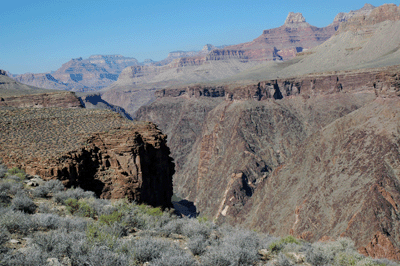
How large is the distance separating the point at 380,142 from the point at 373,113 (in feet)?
49.0

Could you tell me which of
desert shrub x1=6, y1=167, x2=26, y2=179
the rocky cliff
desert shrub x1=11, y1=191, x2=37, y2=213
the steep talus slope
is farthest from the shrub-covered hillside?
the rocky cliff

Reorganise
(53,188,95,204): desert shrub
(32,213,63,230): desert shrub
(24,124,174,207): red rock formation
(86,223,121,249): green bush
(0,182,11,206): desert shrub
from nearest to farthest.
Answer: (86,223,121,249): green bush < (32,213,63,230): desert shrub < (0,182,11,206): desert shrub < (53,188,95,204): desert shrub < (24,124,174,207): red rock formation

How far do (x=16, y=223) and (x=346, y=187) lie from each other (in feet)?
162

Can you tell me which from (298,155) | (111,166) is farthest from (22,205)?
(298,155)

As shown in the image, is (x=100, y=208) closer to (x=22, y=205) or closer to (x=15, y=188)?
(x=22, y=205)

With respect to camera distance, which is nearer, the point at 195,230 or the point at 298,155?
the point at 195,230

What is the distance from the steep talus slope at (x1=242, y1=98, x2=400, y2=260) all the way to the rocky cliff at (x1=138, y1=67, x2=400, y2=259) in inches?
6.7

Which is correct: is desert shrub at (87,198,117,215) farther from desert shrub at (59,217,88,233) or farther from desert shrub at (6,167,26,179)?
desert shrub at (6,167,26,179)

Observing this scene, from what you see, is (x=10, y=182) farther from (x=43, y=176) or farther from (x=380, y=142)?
(x=380, y=142)

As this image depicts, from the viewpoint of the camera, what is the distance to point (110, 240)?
406 inches

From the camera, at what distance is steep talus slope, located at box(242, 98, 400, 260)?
1550 inches

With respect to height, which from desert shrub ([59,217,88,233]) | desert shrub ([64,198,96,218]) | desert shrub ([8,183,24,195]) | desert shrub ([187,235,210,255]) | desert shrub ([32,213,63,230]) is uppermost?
desert shrub ([8,183,24,195])

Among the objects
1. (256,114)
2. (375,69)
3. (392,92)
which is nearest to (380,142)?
(392,92)

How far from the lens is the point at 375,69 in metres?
121
